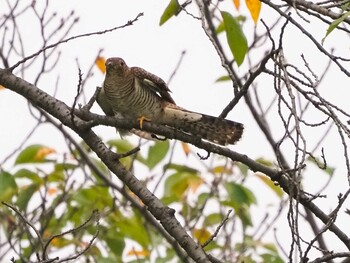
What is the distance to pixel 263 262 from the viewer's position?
5.11 m

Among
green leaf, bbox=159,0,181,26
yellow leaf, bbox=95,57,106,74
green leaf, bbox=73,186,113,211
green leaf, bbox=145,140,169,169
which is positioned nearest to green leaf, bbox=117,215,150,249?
green leaf, bbox=73,186,113,211

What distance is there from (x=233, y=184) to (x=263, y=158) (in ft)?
1.00

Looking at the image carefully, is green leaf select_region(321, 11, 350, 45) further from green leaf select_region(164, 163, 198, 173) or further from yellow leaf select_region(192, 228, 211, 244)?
yellow leaf select_region(192, 228, 211, 244)

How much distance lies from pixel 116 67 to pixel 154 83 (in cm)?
25

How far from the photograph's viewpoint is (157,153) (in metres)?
5.73

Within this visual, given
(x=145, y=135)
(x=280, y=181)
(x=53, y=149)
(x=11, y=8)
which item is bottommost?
(x=280, y=181)

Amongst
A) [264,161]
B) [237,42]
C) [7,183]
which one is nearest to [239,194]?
[264,161]

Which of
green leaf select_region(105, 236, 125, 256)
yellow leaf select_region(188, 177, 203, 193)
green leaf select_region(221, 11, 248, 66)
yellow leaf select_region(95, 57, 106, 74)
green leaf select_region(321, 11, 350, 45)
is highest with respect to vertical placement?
yellow leaf select_region(95, 57, 106, 74)

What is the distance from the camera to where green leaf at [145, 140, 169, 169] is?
5711 millimetres

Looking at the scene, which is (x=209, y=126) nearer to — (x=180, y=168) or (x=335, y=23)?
(x=180, y=168)

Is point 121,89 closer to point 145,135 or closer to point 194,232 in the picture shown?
point 145,135

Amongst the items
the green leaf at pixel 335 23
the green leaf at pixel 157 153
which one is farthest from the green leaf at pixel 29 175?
the green leaf at pixel 335 23

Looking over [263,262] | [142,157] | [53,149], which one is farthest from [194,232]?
[263,262]

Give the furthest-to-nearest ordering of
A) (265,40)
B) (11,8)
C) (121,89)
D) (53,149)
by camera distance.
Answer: (265,40)
(11,8)
(53,149)
(121,89)
